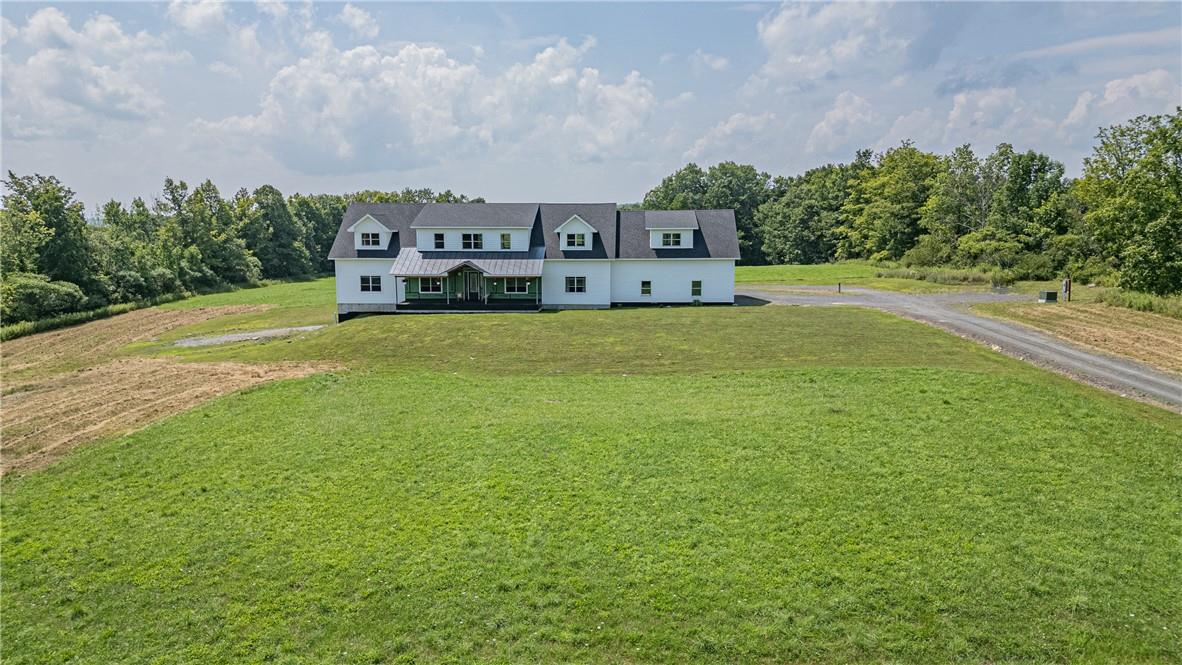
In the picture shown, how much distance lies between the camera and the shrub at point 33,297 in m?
38.5

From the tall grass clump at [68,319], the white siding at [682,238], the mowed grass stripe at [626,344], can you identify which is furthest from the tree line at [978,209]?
the tall grass clump at [68,319]

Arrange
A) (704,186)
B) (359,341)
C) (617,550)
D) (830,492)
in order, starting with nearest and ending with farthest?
(617,550) < (830,492) < (359,341) < (704,186)

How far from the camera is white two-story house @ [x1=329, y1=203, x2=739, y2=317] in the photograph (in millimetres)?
37156

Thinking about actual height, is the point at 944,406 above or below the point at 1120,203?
below

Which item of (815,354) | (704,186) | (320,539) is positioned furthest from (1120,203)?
(704,186)

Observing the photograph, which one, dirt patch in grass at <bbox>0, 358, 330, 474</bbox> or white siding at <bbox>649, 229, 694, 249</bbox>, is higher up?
white siding at <bbox>649, 229, 694, 249</bbox>

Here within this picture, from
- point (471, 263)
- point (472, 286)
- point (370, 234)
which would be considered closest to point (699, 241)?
point (471, 263)

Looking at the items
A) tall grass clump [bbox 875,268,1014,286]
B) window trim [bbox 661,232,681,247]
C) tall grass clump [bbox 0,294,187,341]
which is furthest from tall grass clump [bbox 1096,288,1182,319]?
tall grass clump [bbox 0,294,187,341]

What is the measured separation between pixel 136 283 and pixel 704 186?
71397mm

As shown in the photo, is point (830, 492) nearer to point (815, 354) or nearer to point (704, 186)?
point (815, 354)

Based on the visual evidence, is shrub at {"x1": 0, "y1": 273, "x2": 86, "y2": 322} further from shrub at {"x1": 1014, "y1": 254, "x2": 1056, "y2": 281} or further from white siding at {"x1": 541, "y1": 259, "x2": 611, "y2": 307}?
shrub at {"x1": 1014, "y1": 254, "x2": 1056, "y2": 281}

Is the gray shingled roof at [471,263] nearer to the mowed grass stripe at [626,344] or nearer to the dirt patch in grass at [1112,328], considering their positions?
A: the mowed grass stripe at [626,344]

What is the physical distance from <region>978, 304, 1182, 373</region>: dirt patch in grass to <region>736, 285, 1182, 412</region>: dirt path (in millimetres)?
896

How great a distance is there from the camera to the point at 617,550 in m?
10.9
